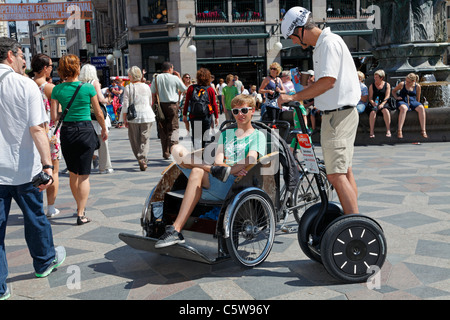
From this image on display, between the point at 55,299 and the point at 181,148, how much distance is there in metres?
1.58

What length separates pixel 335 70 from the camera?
13.4 feet

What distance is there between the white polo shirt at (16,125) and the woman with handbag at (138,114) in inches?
227

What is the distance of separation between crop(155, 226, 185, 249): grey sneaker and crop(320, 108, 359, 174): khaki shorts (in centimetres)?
126

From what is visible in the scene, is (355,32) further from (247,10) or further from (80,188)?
(80,188)

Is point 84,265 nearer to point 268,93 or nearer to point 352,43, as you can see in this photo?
point 268,93

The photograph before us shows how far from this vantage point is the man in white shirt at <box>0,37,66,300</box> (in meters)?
3.96

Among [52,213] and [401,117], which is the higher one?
[401,117]

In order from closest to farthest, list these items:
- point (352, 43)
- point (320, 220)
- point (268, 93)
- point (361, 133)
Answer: point (320, 220), point (268, 93), point (361, 133), point (352, 43)

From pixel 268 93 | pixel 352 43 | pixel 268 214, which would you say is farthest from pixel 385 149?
pixel 352 43

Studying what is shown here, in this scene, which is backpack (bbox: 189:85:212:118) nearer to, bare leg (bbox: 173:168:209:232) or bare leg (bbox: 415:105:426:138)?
bare leg (bbox: 415:105:426:138)

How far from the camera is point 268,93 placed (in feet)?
35.2

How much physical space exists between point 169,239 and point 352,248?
4.46 ft

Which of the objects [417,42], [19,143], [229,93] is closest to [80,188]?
[19,143]

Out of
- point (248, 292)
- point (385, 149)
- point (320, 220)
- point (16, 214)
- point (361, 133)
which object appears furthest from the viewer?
point (361, 133)
